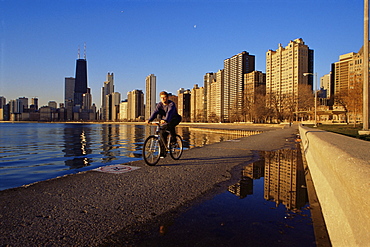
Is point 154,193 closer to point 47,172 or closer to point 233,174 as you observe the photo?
point 233,174

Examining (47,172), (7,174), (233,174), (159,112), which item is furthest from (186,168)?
(7,174)

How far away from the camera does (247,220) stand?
327 cm

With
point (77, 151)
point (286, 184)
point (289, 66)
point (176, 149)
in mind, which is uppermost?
point (289, 66)

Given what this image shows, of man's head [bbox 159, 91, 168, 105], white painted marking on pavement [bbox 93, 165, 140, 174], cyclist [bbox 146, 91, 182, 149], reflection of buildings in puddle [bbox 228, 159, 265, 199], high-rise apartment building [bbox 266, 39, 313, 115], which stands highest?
high-rise apartment building [bbox 266, 39, 313, 115]

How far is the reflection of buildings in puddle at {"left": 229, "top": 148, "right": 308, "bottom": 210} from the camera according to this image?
427cm

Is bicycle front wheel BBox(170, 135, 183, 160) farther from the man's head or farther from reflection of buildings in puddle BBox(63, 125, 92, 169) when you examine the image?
reflection of buildings in puddle BBox(63, 125, 92, 169)

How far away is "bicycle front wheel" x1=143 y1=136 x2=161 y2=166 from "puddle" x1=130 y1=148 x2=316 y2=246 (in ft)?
9.04

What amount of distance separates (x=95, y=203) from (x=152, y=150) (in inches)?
133

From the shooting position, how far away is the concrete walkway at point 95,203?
270 cm

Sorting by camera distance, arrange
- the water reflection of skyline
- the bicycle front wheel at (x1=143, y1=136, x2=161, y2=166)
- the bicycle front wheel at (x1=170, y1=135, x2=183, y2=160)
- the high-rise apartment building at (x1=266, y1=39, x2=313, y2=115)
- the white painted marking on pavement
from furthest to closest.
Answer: the high-rise apartment building at (x1=266, y1=39, x2=313, y2=115)
the water reflection of skyline
the bicycle front wheel at (x1=170, y1=135, x2=183, y2=160)
the bicycle front wheel at (x1=143, y1=136, x2=161, y2=166)
the white painted marking on pavement

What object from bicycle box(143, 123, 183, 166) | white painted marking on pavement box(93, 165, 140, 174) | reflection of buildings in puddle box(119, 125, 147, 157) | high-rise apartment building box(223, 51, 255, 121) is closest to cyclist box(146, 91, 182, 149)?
bicycle box(143, 123, 183, 166)

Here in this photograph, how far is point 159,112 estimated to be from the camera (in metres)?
7.43

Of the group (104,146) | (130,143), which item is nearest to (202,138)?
(130,143)

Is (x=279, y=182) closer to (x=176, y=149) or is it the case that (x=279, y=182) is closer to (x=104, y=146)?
(x=176, y=149)
